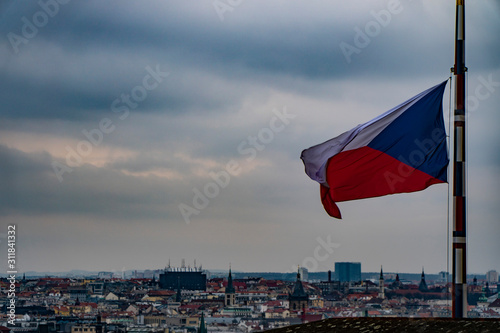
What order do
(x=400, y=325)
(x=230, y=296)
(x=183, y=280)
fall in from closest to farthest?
(x=400, y=325), (x=230, y=296), (x=183, y=280)

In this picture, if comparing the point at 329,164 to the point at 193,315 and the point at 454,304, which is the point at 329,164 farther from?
the point at 193,315

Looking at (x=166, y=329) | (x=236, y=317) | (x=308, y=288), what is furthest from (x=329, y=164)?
(x=308, y=288)

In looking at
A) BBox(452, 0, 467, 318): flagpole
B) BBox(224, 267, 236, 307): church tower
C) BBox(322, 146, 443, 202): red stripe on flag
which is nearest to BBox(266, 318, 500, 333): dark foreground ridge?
BBox(452, 0, 467, 318): flagpole

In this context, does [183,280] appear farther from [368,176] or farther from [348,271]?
[368,176]

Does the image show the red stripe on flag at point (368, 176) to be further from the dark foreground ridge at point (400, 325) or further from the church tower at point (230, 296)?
the church tower at point (230, 296)

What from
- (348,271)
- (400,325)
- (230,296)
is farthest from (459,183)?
(348,271)

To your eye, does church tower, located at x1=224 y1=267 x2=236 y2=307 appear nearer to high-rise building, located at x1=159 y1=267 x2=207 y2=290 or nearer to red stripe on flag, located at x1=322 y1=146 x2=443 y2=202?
high-rise building, located at x1=159 y1=267 x2=207 y2=290
